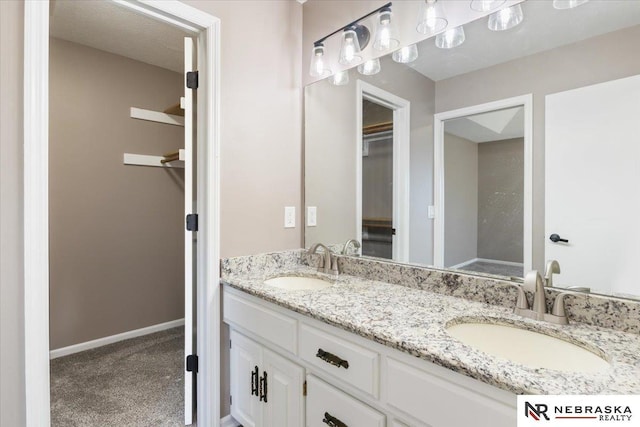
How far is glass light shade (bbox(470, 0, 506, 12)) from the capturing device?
125 cm

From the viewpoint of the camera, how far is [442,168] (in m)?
1.49

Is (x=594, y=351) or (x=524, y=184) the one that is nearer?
(x=594, y=351)

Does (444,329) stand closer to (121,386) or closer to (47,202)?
(47,202)

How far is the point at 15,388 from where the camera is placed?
118 centimetres

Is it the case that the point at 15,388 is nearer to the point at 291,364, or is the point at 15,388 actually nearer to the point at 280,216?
the point at 291,364

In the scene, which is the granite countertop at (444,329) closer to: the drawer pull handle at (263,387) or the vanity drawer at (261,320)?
the vanity drawer at (261,320)

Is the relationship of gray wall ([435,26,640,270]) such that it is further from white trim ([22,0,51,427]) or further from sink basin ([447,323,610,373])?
white trim ([22,0,51,427])

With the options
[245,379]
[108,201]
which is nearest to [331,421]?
[245,379]

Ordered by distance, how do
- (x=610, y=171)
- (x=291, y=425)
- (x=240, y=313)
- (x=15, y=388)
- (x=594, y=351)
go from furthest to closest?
(x=240, y=313), (x=291, y=425), (x=15, y=388), (x=610, y=171), (x=594, y=351)

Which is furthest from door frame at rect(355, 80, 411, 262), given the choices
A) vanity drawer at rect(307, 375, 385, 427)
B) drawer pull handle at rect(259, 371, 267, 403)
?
drawer pull handle at rect(259, 371, 267, 403)

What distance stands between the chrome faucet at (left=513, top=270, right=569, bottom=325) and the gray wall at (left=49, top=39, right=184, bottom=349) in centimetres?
293

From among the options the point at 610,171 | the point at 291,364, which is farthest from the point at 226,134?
the point at 610,171

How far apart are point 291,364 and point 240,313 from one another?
39cm

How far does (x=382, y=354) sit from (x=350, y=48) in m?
1.51
